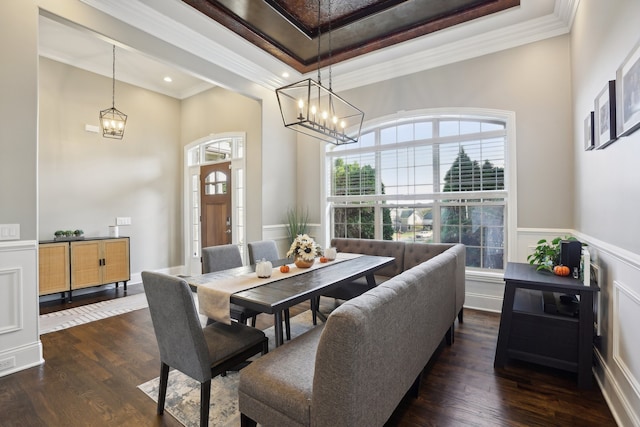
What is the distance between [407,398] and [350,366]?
1.22 meters

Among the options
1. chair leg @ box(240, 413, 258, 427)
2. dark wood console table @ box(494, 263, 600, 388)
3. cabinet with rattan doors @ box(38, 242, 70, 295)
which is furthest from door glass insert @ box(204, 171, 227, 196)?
dark wood console table @ box(494, 263, 600, 388)

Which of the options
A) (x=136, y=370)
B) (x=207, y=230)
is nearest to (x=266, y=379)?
(x=136, y=370)

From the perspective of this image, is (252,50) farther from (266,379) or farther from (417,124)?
(266,379)

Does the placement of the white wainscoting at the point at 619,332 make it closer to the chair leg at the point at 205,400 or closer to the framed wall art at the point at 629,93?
the framed wall art at the point at 629,93

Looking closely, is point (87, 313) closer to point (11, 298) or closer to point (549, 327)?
point (11, 298)

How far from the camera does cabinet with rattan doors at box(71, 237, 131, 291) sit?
14.1ft

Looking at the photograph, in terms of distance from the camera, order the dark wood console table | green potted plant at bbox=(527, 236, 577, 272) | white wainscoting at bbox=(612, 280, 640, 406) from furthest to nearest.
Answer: green potted plant at bbox=(527, 236, 577, 272)
the dark wood console table
white wainscoting at bbox=(612, 280, 640, 406)

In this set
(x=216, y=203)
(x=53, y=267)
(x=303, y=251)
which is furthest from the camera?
(x=216, y=203)

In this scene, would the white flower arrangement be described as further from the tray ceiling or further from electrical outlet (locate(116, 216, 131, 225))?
electrical outlet (locate(116, 216, 131, 225))

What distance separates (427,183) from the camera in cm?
425

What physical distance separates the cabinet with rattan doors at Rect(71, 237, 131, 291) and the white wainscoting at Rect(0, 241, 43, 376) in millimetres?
1954

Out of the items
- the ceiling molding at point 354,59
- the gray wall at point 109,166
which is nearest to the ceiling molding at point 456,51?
the ceiling molding at point 354,59

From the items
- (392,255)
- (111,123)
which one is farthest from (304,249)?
(111,123)

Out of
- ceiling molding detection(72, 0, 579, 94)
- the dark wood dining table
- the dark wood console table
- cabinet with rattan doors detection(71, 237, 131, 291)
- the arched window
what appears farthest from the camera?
cabinet with rattan doors detection(71, 237, 131, 291)
